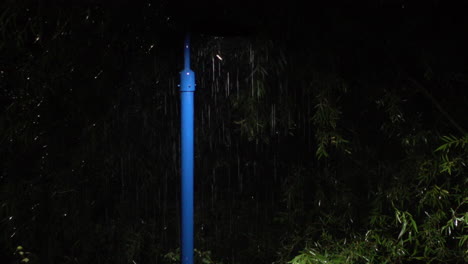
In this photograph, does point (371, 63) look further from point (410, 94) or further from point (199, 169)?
point (199, 169)

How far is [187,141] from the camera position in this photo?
2.03 meters

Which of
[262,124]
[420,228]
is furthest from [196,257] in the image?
[420,228]

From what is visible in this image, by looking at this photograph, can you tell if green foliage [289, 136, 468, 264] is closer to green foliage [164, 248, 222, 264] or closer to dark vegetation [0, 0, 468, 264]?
dark vegetation [0, 0, 468, 264]

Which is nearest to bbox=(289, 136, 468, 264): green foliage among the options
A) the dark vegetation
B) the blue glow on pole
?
the dark vegetation

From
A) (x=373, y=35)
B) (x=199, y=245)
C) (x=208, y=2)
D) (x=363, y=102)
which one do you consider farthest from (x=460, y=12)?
(x=199, y=245)

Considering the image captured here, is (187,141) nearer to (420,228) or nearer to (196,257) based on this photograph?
(196,257)

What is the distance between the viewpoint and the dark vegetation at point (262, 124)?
2426mm

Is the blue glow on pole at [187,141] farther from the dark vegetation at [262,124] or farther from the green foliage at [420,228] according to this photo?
the green foliage at [420,228]

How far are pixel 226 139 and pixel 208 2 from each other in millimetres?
1093

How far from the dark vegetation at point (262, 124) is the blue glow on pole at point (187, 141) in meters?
0.40

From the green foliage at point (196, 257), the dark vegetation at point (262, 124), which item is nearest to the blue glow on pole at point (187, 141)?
the dark vegetation at point (262, 124)

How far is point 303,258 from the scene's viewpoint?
2.28 meters

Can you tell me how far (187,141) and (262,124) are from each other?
0.74m

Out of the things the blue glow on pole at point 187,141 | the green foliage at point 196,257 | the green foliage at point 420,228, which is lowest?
the green foliage at point 196,257
